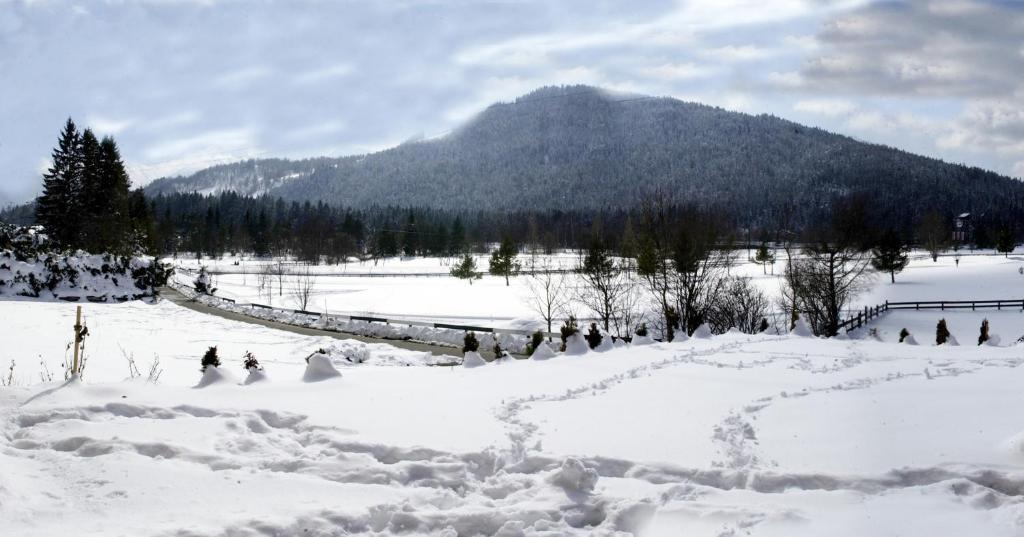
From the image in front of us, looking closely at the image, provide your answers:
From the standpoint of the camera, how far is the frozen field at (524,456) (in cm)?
505

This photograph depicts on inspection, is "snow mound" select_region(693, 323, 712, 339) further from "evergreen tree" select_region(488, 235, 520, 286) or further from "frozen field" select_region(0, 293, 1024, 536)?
"evergreen tree" select_region(488, 235, 520, 286)

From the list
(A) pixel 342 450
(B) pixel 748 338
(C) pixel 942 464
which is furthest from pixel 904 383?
(A) pixel 342 450

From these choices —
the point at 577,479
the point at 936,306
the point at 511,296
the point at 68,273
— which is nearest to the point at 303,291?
the point at 511,296

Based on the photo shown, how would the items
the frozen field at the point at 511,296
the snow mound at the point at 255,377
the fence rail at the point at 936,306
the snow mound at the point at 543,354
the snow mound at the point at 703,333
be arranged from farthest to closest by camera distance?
the fence rail at the point at 936,306
the frozen field at the point at 511,296
the snow mound at the point at 703,333
the snow mound at the point at 543,354
the snow mound at the point at 255,377

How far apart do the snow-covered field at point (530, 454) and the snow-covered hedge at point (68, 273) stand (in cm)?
2899

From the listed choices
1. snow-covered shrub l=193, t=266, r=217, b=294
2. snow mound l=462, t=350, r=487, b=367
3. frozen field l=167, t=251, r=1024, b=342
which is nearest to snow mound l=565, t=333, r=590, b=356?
snow mound l=462, t=350, r=487, b=367

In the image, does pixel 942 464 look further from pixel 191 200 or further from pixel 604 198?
pixel 604 198

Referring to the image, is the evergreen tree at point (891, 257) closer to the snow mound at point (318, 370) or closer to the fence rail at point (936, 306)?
the fence rail at point (936, 306)

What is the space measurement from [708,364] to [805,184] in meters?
186

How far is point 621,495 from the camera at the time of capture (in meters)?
5.62

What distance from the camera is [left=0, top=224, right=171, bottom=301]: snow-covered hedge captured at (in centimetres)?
3102

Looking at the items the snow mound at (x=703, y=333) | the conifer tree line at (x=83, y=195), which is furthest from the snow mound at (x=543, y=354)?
the conifer tree line at (x=83, y=195)

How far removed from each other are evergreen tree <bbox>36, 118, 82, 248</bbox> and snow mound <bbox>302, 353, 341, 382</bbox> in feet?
169

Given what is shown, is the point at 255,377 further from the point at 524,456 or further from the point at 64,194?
the point at 64,194
